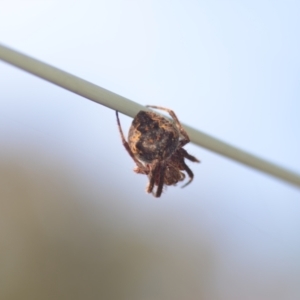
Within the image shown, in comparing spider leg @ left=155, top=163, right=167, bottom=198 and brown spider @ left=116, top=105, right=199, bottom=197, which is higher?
brown spider @ left=116, top=105, right=199, bottom=197

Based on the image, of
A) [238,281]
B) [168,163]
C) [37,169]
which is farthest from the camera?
[238,281]

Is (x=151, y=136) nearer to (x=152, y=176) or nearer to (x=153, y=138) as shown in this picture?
(x=153, y=138)

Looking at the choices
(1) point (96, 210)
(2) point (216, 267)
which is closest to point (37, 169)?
(1) point (96, 210)

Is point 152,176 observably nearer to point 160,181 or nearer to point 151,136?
point 160,181

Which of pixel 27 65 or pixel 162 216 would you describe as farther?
pixel 162 216

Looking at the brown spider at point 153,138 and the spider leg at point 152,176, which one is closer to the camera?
the brown spider at point 153,138

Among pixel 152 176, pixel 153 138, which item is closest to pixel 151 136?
pixel 153 138

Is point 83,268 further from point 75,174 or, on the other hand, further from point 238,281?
point 238,281

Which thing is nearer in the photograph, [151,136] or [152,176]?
[151,136]
